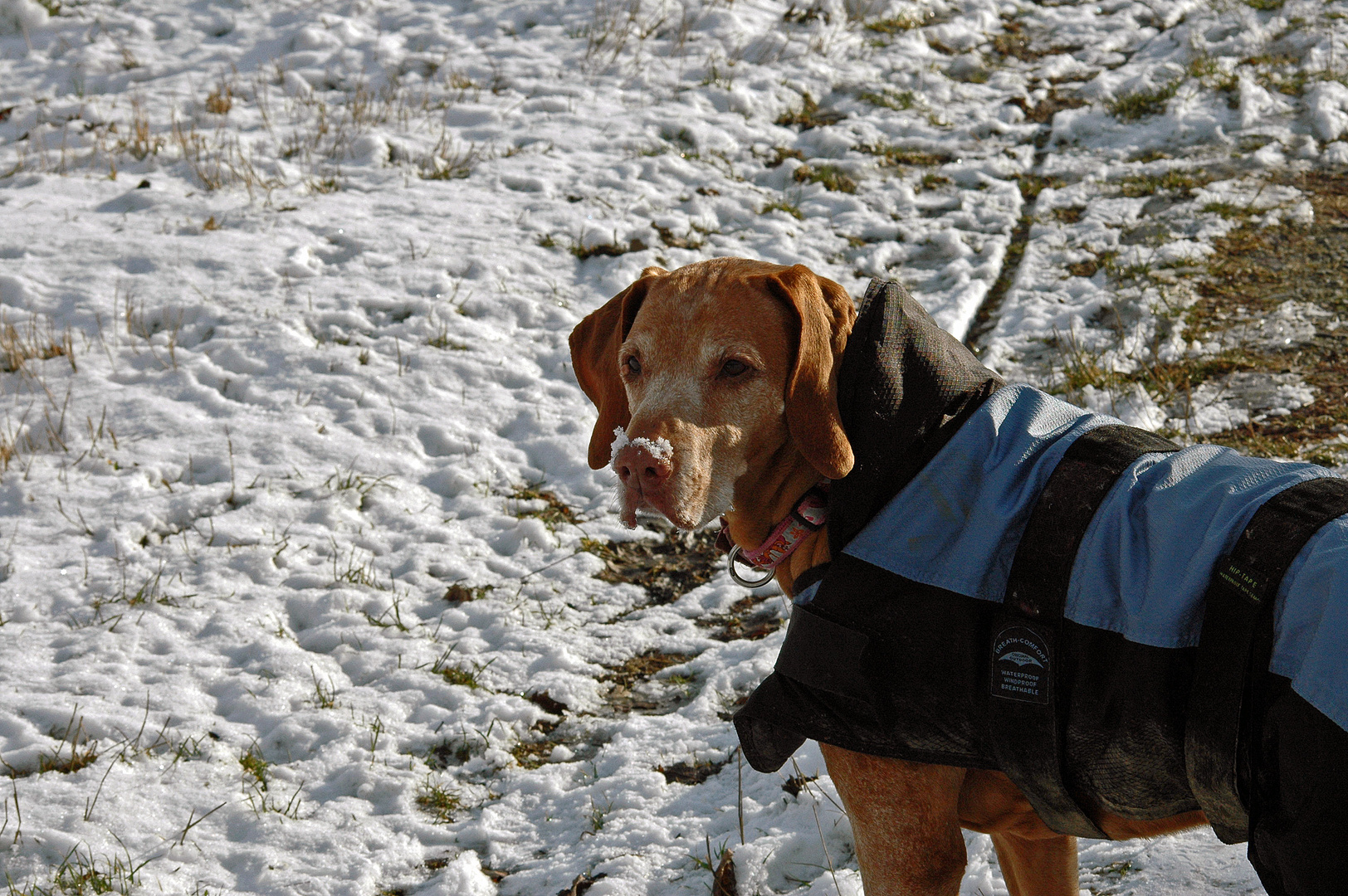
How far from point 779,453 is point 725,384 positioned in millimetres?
249

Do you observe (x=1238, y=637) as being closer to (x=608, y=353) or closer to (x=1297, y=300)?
(x=608, y=353)

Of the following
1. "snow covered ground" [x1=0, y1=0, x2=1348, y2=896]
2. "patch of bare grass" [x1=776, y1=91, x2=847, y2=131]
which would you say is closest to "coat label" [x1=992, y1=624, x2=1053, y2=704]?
"snow covered ground" [x1=0, y1=0, x2=1348, y2=896]

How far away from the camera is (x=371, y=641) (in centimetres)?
438

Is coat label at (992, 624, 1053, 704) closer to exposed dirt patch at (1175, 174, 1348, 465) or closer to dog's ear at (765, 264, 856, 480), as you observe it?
dog's ear at (765, 264, 856, 480)

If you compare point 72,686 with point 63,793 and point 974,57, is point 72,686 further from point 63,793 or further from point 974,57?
point 974,57

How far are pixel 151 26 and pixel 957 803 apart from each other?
1135cm

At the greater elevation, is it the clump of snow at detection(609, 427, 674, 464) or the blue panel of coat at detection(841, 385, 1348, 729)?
the blue panel of coat at detection(841, 385, 1348, 729)

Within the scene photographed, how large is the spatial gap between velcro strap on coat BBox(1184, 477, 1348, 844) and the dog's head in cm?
89

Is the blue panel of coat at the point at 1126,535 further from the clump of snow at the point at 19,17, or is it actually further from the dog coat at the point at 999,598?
the clump of snow at the point at 19,17

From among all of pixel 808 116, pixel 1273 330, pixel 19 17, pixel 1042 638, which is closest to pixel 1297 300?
pixel 1273 330

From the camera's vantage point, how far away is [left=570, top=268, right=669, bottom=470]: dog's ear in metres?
3.13

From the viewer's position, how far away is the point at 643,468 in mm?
2578

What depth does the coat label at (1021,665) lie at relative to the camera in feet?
6.89

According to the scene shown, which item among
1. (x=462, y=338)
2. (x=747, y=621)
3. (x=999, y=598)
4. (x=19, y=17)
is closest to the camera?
(x=999, y=598)
